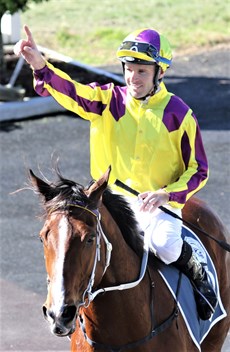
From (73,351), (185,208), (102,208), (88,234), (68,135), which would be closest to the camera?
(88,234)

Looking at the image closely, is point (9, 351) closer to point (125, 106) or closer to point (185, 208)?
point (185, 208)

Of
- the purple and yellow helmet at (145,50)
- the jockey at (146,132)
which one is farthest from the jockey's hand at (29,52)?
the purple and yellow helmet at (145,50)

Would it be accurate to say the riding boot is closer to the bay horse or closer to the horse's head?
the bay horse

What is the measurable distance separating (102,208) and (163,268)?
0.90 m

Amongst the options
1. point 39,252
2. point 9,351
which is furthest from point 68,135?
point 9,351

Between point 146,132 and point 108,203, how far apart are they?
0.70 meters

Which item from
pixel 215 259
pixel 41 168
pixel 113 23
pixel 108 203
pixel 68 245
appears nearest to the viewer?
pixel 68 245

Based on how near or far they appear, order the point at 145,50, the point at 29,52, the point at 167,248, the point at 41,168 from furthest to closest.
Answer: the point at 41,168 → the point at 167,248 → the point at 145,50 → the point at 29,52

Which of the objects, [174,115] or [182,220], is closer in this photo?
[174,115]

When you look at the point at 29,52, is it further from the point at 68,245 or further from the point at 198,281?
the point at 198,281

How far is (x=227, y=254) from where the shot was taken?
7.21 m

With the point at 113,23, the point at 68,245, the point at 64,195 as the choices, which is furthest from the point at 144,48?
the point at 113,23

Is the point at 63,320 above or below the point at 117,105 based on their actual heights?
below

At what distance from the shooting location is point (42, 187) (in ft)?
17.5
